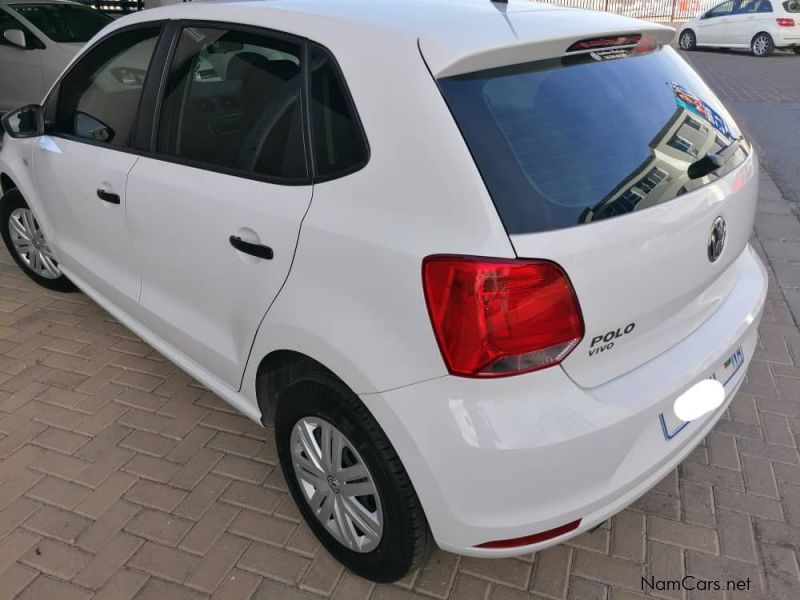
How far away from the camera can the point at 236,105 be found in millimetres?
2379

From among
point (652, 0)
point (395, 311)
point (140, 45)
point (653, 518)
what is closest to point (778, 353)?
point (653, 518)

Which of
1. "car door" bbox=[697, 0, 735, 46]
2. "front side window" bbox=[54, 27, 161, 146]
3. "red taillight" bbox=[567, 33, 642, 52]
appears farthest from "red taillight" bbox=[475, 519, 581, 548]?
"car door" bbox=[697, 0, 735, 46]

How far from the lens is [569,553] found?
2285 millimetres

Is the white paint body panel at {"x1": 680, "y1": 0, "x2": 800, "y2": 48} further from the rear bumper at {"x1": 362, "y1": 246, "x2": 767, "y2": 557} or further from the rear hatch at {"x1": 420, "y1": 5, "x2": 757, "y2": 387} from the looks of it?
the rear bumper at {"x1": 362, "y1": 246, "x2": 767, "y2": 557}

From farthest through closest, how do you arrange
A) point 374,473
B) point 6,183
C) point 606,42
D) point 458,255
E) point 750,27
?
point 750,27, point 6,183, point 606,42, point 374,473, point 458,255

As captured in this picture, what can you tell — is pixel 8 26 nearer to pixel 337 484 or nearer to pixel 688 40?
pixel 337 484

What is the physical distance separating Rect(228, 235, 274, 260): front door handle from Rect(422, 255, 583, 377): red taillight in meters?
0.61

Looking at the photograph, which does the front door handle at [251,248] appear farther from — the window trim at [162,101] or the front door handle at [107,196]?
the front door handle at [107,196]

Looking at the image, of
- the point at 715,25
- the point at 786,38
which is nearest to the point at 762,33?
the point at 786,38

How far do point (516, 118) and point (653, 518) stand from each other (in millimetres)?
1536

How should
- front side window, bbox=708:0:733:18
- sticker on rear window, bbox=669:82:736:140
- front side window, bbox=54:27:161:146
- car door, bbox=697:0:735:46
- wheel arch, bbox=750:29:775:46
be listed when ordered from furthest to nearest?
front side window, bbox=708:0:733:18
car door, bbox=697:0:735:46
wheel arch, bbox=750:29:775:46
front side window, bbox=54:27:161:146
sticker on rear window, bbox=669:82:736:140

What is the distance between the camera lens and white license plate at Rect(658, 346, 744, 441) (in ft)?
6.21

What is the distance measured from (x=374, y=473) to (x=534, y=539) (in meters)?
0.47

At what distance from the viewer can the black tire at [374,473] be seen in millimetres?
1866
